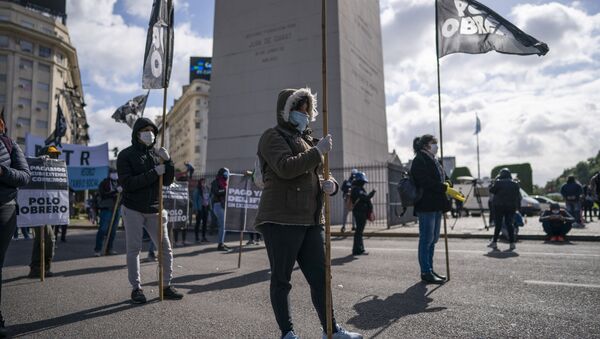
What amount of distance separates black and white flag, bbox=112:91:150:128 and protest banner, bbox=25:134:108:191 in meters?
8.44

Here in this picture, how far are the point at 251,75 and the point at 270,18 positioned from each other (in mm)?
3178

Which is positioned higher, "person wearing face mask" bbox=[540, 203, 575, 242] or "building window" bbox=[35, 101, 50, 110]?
"building window" bbox=[35, 101, 50, 110]

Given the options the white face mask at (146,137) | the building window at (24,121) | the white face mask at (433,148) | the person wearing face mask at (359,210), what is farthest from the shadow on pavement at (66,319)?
the building window at (24,121)

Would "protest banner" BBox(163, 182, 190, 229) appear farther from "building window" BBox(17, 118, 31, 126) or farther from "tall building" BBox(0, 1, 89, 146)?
"building window" BBox(17, 118, 31, 126)

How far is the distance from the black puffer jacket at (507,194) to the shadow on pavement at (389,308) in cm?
560

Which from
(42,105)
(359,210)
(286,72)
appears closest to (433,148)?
(359,210)

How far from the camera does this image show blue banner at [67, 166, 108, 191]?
622 inches

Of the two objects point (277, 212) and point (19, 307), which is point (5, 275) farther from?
point (277, 212)

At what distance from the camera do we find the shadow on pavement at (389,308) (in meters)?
3.96

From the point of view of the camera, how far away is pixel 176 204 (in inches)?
371

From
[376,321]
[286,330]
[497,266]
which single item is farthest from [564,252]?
[286,330]

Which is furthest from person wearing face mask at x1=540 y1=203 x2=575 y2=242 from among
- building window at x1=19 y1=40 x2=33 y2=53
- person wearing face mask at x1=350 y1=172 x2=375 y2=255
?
building window at x1=19 y1=40 x2=33 y2=53

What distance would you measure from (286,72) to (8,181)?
18.7 metres

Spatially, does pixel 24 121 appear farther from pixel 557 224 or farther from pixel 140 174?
pixel 557 224
